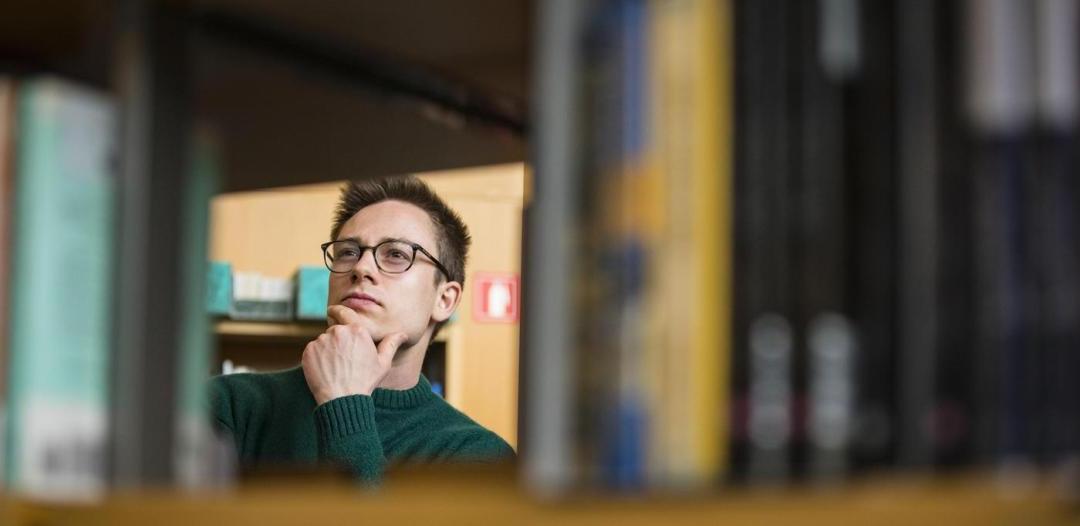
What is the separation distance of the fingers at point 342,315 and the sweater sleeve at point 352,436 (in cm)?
15

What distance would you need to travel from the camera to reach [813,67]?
41 cm

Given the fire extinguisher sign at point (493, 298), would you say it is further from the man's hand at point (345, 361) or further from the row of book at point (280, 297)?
the man's hand at point (345, 361)

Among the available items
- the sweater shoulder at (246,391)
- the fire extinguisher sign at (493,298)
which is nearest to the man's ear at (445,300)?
the sweater shoulder at (246,391)

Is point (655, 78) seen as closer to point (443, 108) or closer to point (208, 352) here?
point (208, 352)

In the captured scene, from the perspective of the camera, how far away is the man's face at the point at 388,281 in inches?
64.8

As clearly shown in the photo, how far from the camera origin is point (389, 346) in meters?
1.62

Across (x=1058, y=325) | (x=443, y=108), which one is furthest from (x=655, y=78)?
(x=443, y=108)

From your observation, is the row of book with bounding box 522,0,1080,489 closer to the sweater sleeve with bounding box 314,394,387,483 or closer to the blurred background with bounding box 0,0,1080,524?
the blurred background with bounding box 0,0,1080,524

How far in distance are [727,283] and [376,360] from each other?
1227 mm

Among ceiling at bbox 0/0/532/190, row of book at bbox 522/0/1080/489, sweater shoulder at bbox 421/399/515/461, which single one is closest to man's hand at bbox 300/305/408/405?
sweater shoulder at bbox 421/399/515/461

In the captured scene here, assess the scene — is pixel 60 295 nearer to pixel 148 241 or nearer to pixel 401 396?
pixel 148 241

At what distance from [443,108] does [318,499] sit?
42cm

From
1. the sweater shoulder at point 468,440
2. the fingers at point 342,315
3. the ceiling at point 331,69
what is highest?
the ceiling at point 331,69

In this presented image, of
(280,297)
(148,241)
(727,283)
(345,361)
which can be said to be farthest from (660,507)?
(280,297)
